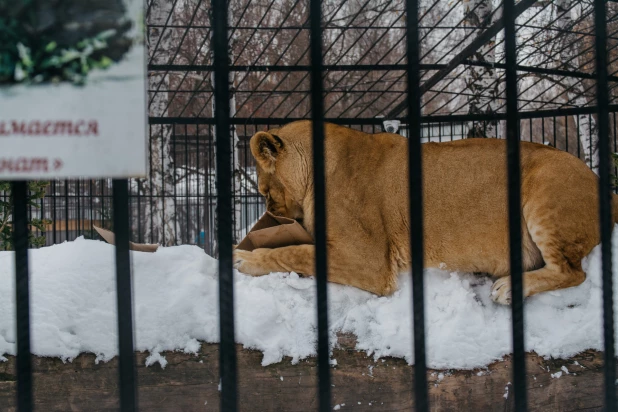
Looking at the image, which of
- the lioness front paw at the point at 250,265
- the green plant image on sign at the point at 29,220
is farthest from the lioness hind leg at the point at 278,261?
the green plant image on sign at the point at 29,220

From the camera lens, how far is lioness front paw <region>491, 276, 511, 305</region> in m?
3.64

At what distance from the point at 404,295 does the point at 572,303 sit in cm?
89

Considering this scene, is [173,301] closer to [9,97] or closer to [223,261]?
[223,261]

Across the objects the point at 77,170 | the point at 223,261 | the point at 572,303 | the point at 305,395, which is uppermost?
the point at 77,170

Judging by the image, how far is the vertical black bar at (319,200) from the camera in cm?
165

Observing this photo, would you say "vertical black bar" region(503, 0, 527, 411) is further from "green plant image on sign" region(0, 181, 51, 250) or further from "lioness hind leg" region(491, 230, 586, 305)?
"green plant image on sign" region(0, 181, 51, 250)

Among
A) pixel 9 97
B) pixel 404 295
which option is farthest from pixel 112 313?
pixel 9 97

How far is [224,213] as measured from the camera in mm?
1617

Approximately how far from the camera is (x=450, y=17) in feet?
46.2

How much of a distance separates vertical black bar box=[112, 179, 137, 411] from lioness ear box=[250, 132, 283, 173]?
→ 279cm

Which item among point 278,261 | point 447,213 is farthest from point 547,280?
point 278,261

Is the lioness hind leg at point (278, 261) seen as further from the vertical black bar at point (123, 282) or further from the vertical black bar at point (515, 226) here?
the vertical black bar at point (123, 282)

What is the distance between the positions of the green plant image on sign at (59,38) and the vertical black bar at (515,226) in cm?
94

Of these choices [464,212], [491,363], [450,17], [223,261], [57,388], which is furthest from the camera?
[450,17]
